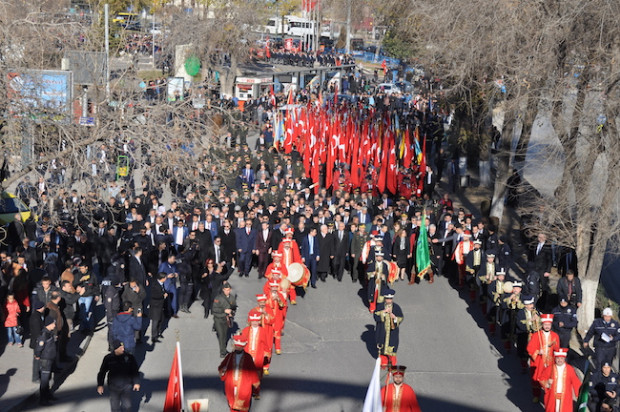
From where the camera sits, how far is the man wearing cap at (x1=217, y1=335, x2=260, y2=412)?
38.5 ft

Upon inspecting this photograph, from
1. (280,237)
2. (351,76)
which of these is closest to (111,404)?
(280,237)

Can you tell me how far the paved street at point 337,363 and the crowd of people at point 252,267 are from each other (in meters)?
0.35

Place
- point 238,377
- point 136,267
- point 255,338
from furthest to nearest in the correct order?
point 136,267
point 255,338
point 238,377

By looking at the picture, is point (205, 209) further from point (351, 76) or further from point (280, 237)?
point (351, 76)

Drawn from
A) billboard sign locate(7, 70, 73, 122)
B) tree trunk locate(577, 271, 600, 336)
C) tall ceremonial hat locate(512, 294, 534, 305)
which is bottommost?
tree trunk locate(577, 271, 600, 336)

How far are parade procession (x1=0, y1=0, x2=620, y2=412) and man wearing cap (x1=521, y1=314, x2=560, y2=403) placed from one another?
0.09 feet

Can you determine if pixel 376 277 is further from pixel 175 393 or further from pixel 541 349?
pixel 175 393

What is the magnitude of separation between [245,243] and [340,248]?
6.37 feet

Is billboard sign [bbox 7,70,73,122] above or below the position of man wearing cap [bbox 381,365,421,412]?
above

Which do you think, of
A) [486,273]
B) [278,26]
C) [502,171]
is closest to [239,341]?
[486,273]

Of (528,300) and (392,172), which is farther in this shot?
(392,172)

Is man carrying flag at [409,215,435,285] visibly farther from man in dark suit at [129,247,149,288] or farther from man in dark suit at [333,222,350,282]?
man in dark suit at [129,247,149,288]

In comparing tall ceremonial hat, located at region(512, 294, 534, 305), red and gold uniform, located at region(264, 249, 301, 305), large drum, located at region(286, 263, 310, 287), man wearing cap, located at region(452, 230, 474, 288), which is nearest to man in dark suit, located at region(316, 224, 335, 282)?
red and gold uniform, located at region(264, 249, 301, 305)

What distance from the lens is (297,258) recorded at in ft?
57.5
